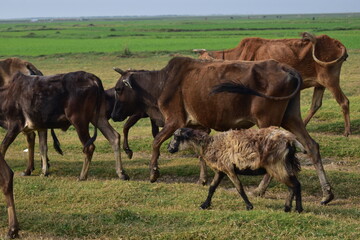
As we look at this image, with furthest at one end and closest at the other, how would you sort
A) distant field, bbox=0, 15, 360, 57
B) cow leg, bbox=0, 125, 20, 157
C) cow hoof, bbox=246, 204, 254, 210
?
distant field, bbox=0, 15, 360, 57 < cow leg, bbox=0, 125, 20, 157 < cow hoof, bbox=246, 204, 254, 210

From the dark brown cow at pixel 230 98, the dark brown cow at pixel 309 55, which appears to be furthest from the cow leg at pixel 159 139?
the dark brown cow at pixel 309 55

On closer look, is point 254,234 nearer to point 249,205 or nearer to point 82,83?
point 249,205

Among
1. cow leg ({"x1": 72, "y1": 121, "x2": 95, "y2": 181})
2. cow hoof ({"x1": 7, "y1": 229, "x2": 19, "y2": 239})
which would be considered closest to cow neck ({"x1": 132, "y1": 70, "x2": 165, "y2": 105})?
cow leg ({"x1": 72, "y1": 121, "x2": 95, "y2": 181})

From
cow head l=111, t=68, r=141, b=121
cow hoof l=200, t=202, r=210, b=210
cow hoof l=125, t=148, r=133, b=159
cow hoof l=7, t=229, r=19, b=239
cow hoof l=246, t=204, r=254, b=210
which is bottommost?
cow hoof l=125, t=148, r=133, b=159

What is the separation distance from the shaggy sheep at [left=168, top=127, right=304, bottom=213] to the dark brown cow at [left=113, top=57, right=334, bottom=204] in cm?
132

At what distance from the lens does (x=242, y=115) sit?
35.4 feet

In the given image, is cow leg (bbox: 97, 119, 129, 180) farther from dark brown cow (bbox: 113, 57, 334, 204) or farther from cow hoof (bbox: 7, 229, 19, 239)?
cow hoof (bbox: 7, 229, 19, 239)

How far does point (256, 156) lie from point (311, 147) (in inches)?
84.8

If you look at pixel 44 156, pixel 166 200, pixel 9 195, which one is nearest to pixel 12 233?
pixel 9 195

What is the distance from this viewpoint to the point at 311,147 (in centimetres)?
1077

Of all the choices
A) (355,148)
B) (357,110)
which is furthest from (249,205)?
(357,110)

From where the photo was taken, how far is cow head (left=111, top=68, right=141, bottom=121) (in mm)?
12680

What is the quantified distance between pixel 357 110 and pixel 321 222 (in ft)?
32.0

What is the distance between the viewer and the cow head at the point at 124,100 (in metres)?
12.7
